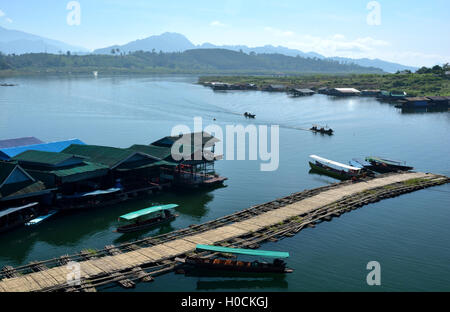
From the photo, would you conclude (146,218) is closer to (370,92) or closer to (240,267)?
(240,267)

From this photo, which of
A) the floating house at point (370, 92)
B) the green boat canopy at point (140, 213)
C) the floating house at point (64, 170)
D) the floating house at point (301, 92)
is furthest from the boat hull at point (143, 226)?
the floating house at point (370, 92)

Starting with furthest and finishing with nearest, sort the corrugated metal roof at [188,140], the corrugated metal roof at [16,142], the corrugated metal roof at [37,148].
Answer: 1. the corrugated metal roof at [188,140]
2. the corrugated metal roof at [16,142]
3. the corrugated metal roof at [37,148]

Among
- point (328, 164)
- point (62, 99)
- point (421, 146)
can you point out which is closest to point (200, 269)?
point (328, 164)

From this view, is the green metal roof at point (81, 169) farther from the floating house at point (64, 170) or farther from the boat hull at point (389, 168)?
the boat hull at point (389, 168)

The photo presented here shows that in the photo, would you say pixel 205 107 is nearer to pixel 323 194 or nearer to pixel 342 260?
pixel 323 194

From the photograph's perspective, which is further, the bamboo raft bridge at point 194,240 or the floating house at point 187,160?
the floating house at point 187,160
